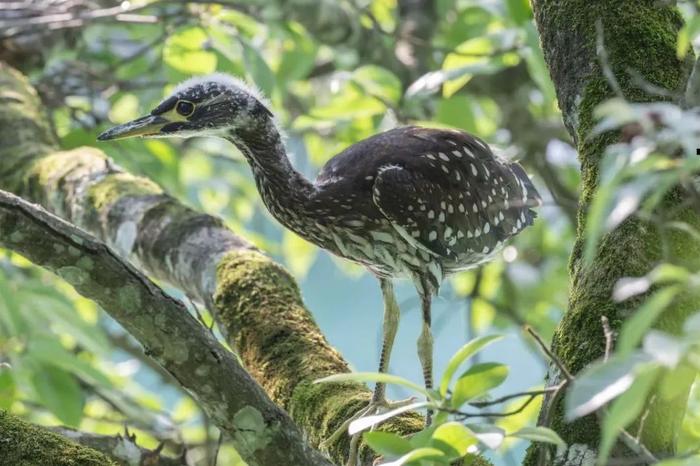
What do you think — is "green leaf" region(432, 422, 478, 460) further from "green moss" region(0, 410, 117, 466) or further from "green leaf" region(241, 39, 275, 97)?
"green leaf" region(241, 39, 275, 97)

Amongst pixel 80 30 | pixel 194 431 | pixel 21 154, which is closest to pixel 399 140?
pixel 21 154

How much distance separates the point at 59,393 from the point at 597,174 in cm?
149

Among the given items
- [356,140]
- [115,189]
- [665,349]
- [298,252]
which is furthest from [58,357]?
[298,252]

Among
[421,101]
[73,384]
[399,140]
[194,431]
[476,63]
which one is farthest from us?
[194,431]

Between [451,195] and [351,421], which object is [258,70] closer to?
[451,195]

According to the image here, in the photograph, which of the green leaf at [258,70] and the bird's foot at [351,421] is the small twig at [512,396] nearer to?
the bird's foot at [351,421]

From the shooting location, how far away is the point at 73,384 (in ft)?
9.07

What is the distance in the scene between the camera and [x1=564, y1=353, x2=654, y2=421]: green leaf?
100cm

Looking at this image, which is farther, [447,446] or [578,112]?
[578,112]

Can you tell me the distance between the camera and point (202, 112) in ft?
9.20

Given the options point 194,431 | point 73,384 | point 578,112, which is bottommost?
point 194,431

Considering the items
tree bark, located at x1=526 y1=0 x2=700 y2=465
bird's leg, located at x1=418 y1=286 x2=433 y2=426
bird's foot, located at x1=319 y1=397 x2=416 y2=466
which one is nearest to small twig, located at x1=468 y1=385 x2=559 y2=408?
tree bark, located at x1=526 y1=0 x2=700 y2=465

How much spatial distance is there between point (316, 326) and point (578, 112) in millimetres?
957

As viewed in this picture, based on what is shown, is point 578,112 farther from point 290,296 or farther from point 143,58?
point 143,58
